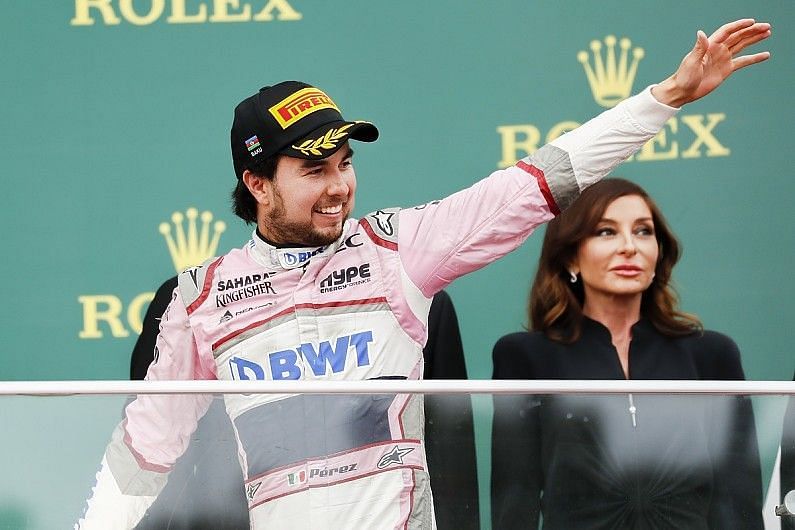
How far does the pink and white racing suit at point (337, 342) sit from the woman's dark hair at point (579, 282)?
2.46 ft

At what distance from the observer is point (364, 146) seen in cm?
364

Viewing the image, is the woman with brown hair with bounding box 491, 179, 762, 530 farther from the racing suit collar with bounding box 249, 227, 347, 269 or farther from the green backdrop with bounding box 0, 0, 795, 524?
the green backdrop with bounding box 0, 0, 795, 524

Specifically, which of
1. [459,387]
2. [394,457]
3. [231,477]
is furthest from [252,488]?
[459,387]

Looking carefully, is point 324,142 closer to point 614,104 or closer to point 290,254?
point 290,254

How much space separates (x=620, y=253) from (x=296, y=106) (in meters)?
0.89

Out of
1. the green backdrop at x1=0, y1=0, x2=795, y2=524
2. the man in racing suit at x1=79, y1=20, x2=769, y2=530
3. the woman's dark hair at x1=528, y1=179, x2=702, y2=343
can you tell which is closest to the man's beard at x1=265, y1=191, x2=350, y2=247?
the man in racing suit at x1=79, y1=20, x2=769, y2=530

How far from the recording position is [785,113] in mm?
3555

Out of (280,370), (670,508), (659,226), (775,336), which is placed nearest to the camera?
(670,508)

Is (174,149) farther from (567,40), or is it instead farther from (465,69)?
(567,40)

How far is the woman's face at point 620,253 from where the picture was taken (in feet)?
9.82

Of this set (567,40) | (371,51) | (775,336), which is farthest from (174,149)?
(775,336)

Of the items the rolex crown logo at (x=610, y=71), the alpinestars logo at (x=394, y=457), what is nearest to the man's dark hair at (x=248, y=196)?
the alpinestars logo at (x=394, y=457)

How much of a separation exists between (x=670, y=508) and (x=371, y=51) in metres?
2.04

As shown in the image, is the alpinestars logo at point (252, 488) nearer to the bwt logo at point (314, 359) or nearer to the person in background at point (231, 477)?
the person in background at point (231, 477)
